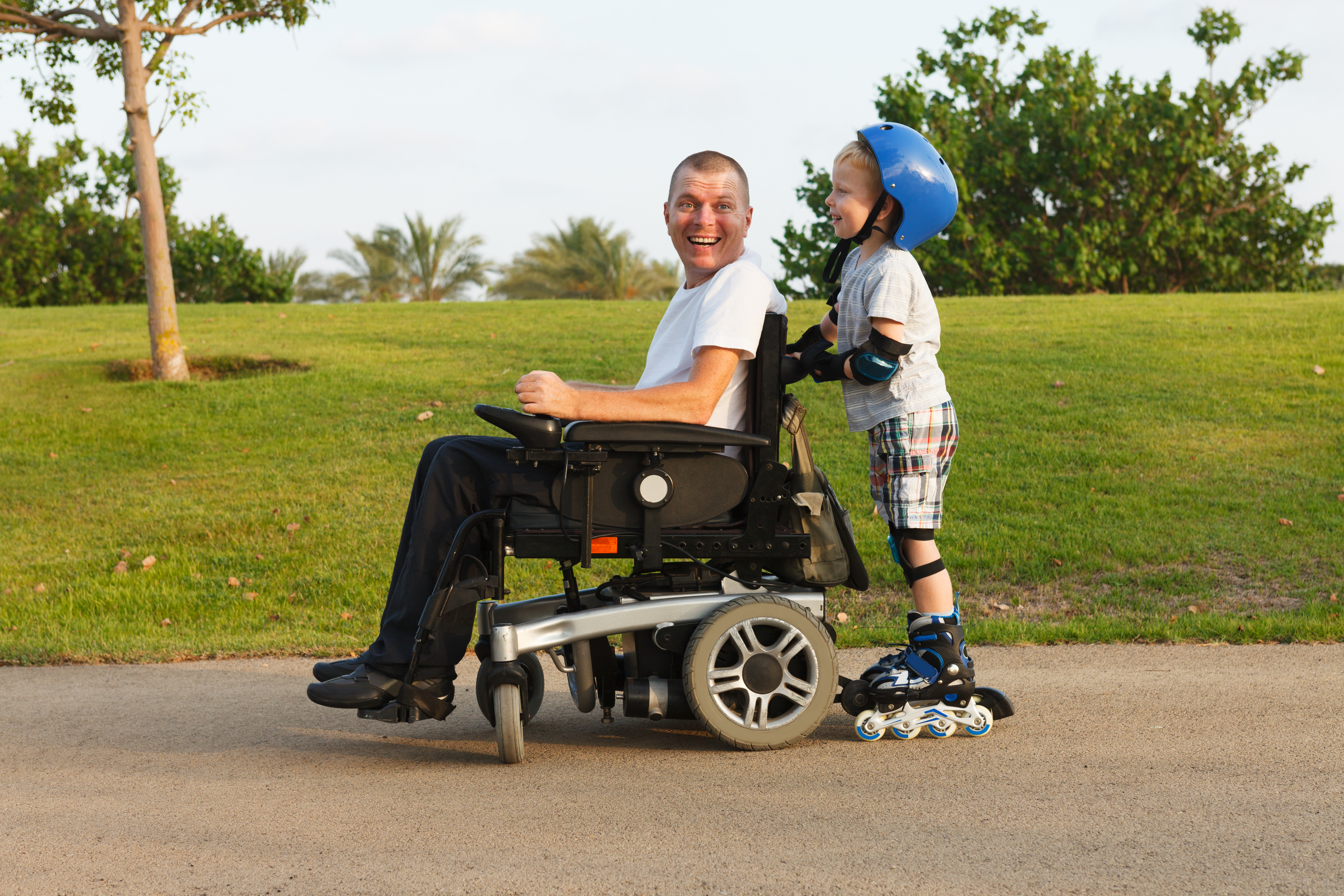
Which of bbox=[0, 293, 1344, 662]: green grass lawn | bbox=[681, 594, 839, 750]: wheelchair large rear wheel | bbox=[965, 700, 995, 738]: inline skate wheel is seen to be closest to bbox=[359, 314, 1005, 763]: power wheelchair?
bbox=[681, 594, 839, 750]: wheelchair large rear wheel

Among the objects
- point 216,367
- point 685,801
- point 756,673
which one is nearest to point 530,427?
point 756,673

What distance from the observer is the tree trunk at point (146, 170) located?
35.0ft

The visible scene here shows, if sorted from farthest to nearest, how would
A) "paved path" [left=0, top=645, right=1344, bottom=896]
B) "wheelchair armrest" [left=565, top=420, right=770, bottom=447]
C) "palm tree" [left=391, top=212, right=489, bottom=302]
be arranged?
"palm tree" [left=391, top=212, right=489, bottom=302] → "wheelchair armrest" [left=565, top=420, right=770, bottom=447] → "paved path" [left=0, top=645, right=1344, bottom=896]

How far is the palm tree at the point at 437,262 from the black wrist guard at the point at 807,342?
24.4 metres

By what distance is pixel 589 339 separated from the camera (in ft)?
43.2

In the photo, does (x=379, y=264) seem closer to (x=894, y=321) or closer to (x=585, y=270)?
(x=585, y=270)

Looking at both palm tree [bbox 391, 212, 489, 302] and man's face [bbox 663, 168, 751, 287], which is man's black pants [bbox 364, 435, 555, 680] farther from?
palm tree [bbox 391, 212, 489, 302]

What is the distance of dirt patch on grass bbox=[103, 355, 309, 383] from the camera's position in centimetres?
1140

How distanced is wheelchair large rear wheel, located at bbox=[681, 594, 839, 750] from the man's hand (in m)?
0.73

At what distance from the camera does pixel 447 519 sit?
3.31m

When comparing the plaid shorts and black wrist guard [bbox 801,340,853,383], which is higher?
black wrist guard [bbox 801,340,853,383]

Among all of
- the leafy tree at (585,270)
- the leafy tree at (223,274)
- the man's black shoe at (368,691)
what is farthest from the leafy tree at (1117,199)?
the man's black shoe at (368,691)

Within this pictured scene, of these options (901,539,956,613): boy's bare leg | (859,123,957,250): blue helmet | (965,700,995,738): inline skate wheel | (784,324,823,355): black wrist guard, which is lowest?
(965,700,995,738): inline skate wheel

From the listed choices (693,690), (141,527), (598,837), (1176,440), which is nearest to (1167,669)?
(693,690)
